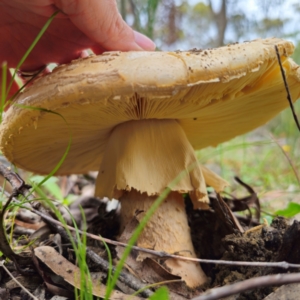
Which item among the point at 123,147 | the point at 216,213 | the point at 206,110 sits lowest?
the point at 216,213

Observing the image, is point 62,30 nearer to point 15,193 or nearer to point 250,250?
point 15,193

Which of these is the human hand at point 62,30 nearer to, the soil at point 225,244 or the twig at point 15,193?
the twig at point 15,193

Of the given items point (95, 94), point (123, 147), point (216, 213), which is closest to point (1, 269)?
point (123, 147)

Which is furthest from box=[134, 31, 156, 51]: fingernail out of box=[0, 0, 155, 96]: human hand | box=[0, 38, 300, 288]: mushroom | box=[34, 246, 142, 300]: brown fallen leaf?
box=[34, 246, 142, 300]: brown fallen leaf

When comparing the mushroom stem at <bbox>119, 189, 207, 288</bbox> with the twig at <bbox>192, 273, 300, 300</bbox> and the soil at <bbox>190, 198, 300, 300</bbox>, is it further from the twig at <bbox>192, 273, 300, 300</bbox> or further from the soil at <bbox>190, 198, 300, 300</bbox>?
the twig at <bbox>192, 273, 300, 300</bbox>

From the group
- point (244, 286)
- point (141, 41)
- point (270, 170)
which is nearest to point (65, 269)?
point (244, 286)

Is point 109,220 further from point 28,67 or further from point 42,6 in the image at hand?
point 42,6
